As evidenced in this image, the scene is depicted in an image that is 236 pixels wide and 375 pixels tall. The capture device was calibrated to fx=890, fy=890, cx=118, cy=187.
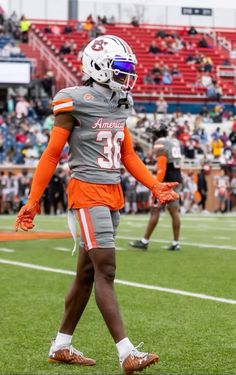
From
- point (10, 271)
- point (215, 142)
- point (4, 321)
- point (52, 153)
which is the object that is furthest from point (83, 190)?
point (215, 142)

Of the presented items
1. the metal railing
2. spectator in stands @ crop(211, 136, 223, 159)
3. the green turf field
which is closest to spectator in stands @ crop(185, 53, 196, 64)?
the metal railing

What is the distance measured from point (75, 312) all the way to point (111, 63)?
4.88 feet

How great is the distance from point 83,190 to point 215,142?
24.9 m

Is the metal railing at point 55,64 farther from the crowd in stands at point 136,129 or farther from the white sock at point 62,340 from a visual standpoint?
the white sock at point 62,340

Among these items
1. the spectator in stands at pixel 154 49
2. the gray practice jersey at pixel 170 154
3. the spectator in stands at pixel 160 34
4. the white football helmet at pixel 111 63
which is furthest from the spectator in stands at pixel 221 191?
the white football helmet at pixel 111 63

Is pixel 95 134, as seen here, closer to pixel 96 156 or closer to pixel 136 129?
pixel 96 156

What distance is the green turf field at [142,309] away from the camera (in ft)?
17.3

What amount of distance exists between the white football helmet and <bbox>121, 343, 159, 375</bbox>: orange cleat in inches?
59.0

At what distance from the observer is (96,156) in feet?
16.8

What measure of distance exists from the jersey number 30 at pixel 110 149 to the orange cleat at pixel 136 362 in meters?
1.09

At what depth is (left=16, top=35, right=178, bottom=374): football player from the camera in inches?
197

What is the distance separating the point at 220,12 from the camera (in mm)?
44750

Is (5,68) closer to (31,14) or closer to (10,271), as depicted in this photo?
(31,14)

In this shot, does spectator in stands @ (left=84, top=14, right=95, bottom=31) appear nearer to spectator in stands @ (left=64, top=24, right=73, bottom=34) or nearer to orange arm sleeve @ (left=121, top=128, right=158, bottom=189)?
spectator in stands @ (left=64, top=24, right=73, bottom=34)
